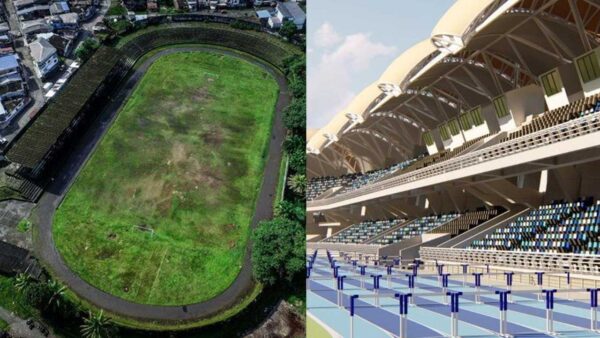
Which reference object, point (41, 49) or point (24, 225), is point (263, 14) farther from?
point (24, 225)

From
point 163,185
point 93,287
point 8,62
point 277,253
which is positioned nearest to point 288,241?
point 277,253

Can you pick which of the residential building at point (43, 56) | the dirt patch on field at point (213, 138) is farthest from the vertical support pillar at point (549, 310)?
the residential building at point (43, 56)

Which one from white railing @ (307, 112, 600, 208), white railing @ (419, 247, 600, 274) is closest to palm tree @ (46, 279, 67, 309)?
white railing @ (419, 247, 600, 274)

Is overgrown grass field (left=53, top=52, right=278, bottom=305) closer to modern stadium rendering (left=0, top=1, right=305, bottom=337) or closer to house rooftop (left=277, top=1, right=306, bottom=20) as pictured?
modern stadium rendering (left=0, top=1, right=305, bottom=337)

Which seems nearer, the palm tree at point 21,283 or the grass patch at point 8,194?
the palm tree at point 21,283

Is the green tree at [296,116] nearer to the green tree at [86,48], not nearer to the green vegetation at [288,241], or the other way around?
the green vegetation at [288,241]
